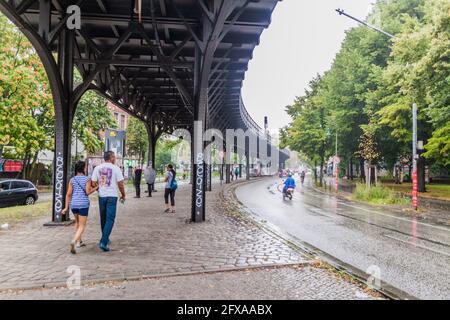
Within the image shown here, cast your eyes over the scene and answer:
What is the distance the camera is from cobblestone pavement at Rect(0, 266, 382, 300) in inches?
191

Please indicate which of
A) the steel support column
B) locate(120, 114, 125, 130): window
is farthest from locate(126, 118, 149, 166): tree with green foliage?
the steel support column

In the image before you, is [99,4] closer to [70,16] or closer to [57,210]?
[70,16]

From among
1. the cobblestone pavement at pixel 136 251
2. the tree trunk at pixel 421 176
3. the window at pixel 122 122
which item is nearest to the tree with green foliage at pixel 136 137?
the window at pixel 122 122

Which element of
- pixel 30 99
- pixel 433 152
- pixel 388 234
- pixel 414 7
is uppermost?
pixel 414 7

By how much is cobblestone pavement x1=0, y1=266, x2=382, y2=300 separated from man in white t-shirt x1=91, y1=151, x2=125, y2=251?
2217 mm

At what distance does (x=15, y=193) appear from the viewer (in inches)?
773

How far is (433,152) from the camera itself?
2403 cm

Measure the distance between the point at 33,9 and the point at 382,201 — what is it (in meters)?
18.0

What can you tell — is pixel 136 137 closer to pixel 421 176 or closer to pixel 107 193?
pixel 421 176

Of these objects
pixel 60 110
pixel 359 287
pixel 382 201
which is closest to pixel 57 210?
pixel 60 110

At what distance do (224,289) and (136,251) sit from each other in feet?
9.45

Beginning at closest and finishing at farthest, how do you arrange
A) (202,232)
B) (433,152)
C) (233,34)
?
1. (202,232)
2. (233,34)
3. (433,152)

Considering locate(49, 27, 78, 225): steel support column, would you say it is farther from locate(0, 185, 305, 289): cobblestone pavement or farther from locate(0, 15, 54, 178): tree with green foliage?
locate(0, 15, 54, 178): tree with green foliage

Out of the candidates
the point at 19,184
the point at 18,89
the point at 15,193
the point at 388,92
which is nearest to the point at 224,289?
the point at 15,193
